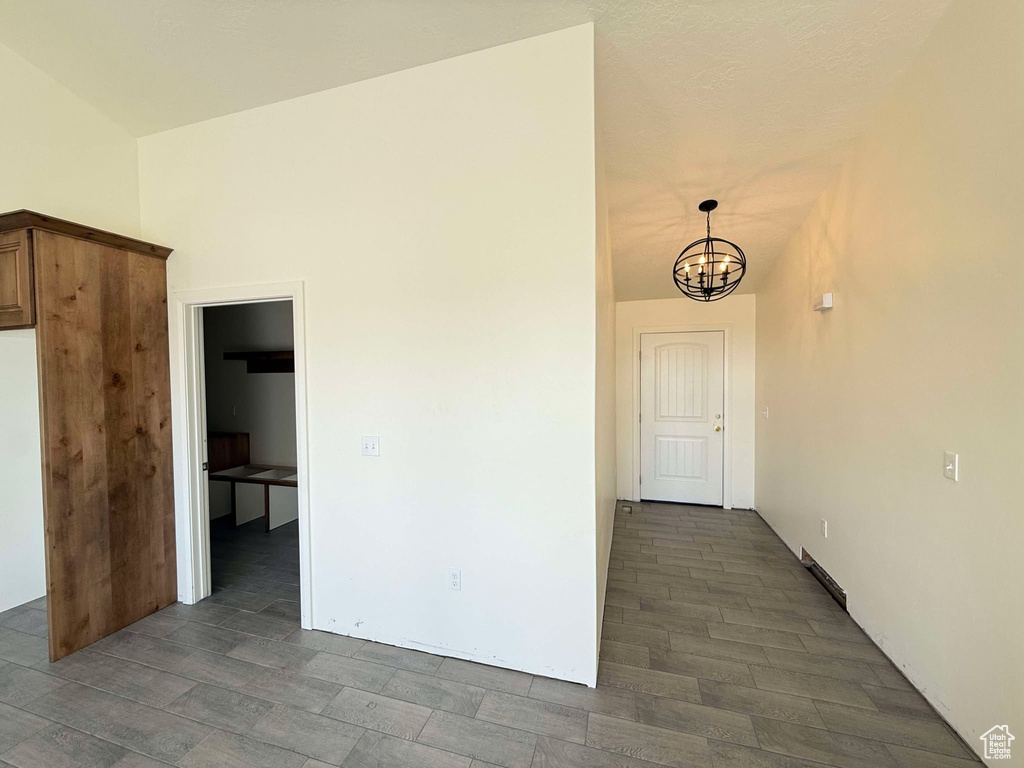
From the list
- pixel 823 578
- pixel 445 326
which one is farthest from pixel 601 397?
pixel 823 578

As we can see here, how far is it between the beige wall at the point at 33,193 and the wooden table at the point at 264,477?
1.22 meters

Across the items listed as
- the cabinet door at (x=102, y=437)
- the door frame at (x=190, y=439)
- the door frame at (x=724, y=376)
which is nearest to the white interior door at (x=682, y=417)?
the door frame at (x=724, y=376)

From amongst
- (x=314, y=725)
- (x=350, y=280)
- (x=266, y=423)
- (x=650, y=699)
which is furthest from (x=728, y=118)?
(x=266, y=423)

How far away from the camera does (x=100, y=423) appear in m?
2.30

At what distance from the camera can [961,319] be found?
5.28ft

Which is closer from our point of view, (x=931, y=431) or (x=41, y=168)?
(x=931, y=431)

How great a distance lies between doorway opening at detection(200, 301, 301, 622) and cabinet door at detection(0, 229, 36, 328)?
169 centimetres

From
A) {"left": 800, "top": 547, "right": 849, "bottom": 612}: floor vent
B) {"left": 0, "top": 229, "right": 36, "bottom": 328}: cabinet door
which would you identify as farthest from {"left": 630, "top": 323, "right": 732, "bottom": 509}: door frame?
{"left": 0, "top": 229, "right": 36, "bottom": 328}: cabinet door

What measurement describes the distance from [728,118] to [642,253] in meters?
1.42

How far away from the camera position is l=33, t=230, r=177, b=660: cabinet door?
2.09 metres

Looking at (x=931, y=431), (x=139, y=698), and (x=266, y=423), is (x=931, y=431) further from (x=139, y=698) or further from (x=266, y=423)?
(x=266, y=423)

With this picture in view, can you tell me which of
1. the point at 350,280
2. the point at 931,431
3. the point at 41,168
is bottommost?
the point at 931,431

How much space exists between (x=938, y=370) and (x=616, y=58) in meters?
2.03

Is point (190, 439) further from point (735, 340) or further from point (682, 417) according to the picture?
point (735, 340)
